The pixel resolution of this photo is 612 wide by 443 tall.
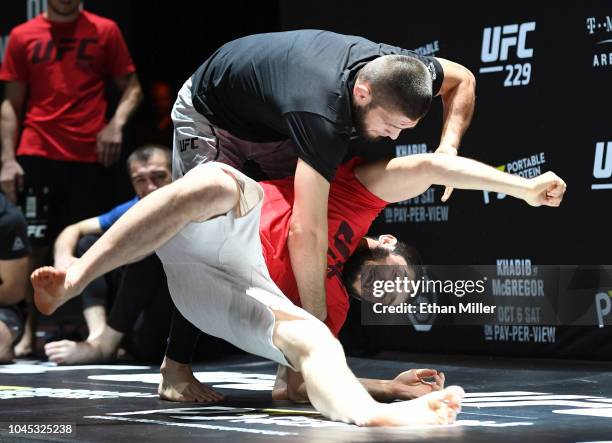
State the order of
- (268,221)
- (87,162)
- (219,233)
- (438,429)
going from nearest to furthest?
(438,429)
(219,233)
(268,221)
(87,162)

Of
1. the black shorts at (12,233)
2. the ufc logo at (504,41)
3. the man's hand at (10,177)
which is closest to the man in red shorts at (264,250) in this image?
the ufc logo at (504,41)

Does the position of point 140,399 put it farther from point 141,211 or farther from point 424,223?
point 424,223

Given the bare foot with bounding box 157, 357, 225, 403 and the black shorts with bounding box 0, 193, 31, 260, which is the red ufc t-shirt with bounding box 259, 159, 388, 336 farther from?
the black shorts with bounding box 0, 193, 31, 260

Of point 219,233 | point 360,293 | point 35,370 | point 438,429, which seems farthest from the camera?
point 35,370

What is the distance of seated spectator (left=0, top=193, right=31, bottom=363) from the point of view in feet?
15.0

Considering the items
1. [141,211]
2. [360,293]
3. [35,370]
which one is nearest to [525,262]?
[360,293]

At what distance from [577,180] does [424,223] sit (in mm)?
723

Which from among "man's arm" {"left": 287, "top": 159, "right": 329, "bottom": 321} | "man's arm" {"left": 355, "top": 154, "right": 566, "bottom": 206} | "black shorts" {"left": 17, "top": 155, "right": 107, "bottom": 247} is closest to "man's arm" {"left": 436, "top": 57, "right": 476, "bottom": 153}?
"man's arm" {"left": 355, "top": 154, "right": 566, "bottom": 206}

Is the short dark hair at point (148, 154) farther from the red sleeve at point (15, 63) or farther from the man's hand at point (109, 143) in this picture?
the red sleeve at point (15, 63)

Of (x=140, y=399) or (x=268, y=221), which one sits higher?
(x=268, y=221)

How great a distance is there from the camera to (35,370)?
4184mm

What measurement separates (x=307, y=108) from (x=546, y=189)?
671mm

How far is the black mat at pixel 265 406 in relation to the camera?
2424mm

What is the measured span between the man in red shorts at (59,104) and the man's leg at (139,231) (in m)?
2.48
